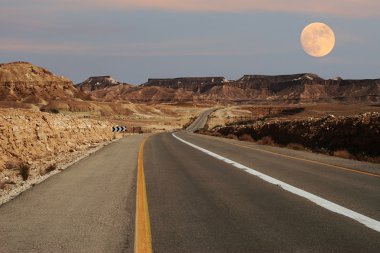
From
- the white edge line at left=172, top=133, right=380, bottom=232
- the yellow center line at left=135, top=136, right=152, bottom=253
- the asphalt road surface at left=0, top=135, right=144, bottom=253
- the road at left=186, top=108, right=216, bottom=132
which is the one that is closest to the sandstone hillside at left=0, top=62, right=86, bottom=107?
the road at left=186, top=108, right=216, bottom=132

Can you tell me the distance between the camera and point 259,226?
6926 mm

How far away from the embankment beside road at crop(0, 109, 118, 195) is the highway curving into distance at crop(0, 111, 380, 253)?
510cm

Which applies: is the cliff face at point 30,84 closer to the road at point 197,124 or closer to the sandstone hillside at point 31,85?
the sandstone hillside at point 31,85

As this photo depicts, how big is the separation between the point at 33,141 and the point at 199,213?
20910 mm

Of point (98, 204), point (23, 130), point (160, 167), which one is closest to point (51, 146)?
point (23, 130)

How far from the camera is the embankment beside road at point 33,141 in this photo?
20652mm

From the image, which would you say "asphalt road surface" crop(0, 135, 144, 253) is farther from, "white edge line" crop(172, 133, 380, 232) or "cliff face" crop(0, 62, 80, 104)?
"cliff face" crop(0, 62, 80, 104)

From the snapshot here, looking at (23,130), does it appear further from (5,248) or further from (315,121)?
(5,248)

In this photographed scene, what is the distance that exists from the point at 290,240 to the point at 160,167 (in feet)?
32.9

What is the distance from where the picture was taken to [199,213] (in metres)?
7.94

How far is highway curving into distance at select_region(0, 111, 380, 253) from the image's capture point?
609 centimetres

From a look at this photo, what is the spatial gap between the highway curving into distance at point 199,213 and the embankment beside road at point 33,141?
510 cm

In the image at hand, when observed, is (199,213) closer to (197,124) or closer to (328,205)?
(328,205)

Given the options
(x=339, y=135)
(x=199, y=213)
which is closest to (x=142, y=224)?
(x=199, y=213)
